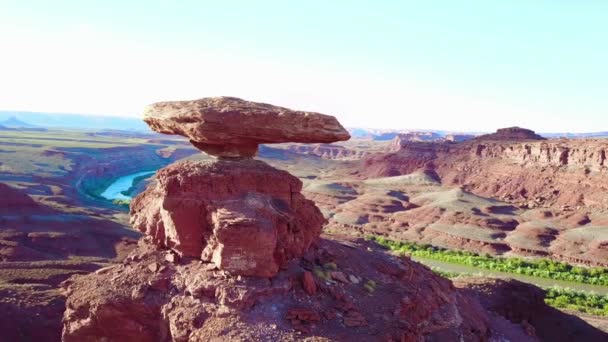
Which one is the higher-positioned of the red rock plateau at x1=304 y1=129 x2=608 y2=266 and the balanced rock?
the balanced rock

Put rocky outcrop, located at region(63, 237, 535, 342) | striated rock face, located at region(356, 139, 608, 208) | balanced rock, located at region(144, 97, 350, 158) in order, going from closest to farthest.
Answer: rocky outcrop, located at region(63, 237, 535, 342)
balanced rock, located at region(144, 97, 350, 158)
striated rock face, located at region(356, 139, 608, 208)

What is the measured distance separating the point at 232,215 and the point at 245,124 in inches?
142

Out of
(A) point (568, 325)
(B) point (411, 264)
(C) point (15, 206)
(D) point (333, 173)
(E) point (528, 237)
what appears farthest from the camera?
(D) point (333, 173)

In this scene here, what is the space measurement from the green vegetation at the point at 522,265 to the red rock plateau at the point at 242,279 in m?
39.4

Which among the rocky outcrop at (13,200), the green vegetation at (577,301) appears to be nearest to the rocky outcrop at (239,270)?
the green vegetation at (577,301)

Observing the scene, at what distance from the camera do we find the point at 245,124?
21.5m

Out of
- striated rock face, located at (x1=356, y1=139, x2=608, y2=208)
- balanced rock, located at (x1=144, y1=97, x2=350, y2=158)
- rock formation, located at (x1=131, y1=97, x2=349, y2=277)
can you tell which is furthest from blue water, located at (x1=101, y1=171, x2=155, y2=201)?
balanced rock, located at (x1=144, y1=97, x2=350, y2=158)

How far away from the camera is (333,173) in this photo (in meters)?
150

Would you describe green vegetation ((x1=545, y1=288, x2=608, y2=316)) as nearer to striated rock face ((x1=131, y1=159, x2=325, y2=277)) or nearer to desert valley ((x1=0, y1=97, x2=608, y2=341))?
desert valley ((x1=0, y1=97, x2=608, y2=341))

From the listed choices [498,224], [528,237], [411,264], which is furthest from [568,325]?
[498,224]

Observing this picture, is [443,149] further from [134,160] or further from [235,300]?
[235,300]

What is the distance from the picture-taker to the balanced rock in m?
21.4

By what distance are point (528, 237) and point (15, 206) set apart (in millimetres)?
59361

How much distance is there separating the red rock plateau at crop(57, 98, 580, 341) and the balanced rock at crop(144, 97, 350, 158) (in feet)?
0.35
